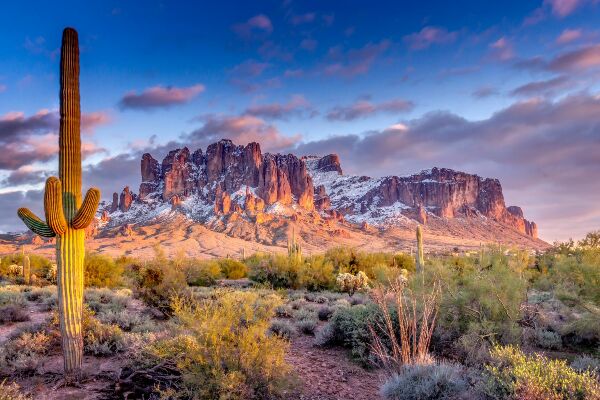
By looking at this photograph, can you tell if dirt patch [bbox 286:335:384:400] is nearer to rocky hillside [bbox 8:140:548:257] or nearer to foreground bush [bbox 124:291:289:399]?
foreground bush [bbox 124:291:289:399]

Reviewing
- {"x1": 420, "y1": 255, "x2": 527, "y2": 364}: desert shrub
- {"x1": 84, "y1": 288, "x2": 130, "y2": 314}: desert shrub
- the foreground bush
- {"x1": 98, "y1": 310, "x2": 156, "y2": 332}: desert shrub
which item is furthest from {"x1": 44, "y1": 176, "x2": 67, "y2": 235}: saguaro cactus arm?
{"x1": 420, "y1": 255, "x2": 527, "y2": 364}: desert shrub

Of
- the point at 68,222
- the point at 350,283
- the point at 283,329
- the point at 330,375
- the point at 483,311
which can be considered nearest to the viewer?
the point at 68,222

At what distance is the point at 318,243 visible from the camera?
337ft

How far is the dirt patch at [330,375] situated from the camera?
6.70 metres

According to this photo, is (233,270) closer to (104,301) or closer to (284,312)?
(104,301)

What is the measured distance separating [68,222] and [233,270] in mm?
23607

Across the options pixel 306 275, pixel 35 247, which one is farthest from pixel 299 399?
pixel 35 247

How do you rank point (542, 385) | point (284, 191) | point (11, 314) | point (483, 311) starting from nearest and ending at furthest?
point (542, 385) < point (483, 311) < point (11, 314) < point (284, 191)

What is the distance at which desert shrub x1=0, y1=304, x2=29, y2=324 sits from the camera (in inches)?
452

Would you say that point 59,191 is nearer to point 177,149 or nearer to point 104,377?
point 104,377

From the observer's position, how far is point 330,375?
7613 mm

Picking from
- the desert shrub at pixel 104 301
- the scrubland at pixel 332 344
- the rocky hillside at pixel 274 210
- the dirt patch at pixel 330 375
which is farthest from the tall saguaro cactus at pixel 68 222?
the rocky hillside at pixel 274 210

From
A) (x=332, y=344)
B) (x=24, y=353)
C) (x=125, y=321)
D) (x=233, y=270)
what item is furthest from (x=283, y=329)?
(x=233, y=270)

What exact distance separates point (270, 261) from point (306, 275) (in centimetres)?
330
